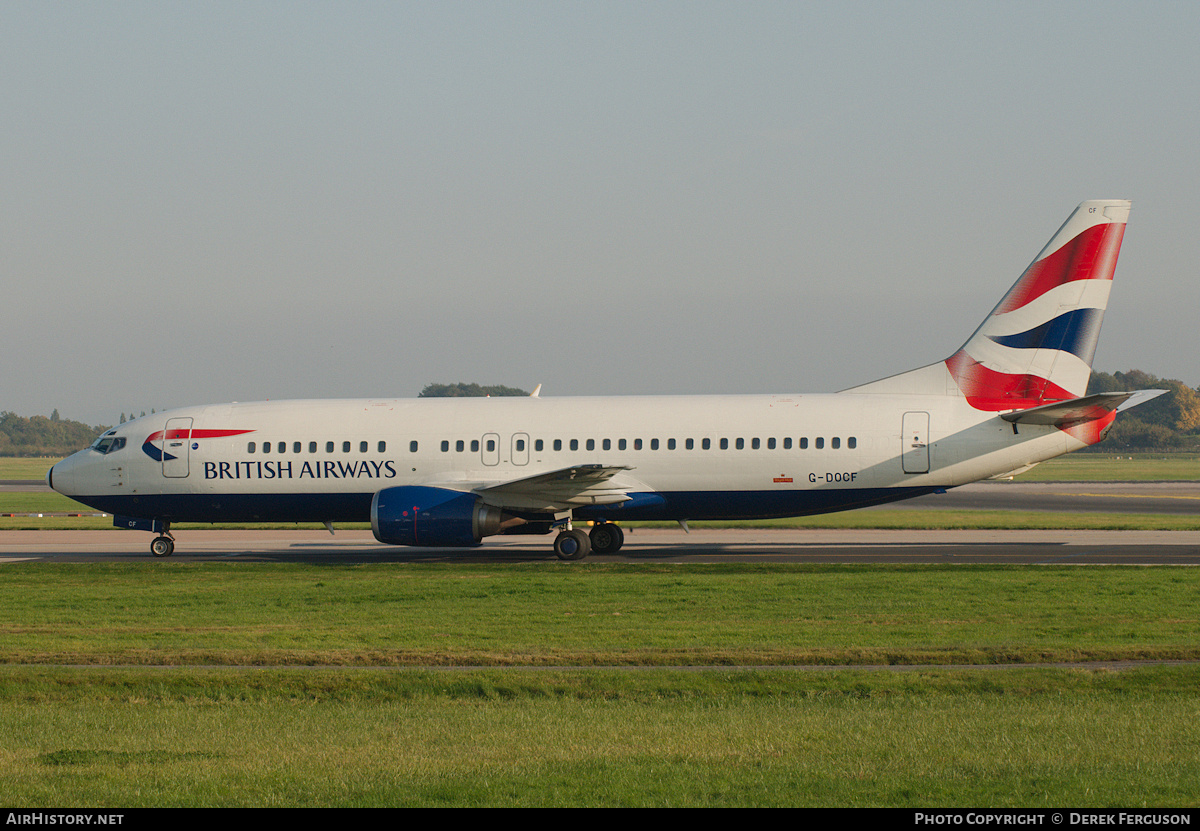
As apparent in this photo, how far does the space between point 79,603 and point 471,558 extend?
11592 mm

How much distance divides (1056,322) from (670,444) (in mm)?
10341

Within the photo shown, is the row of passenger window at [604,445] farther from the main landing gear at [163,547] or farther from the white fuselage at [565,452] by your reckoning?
the main landing gear at [163,547]

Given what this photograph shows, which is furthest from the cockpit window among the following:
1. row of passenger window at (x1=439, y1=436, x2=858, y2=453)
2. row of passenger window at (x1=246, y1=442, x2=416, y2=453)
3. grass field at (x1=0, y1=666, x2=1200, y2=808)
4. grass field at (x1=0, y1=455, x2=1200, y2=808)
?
grass field at (x1=0, y1=666, x2=1200, y2=808)

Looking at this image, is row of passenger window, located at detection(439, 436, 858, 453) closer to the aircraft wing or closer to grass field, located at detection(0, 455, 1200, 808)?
the aircraft wing

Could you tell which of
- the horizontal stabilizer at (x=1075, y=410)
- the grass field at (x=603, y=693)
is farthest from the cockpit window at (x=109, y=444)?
the horizontal stabilizer at (x=1075, y=410)

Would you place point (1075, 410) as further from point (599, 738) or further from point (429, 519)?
point (599, 738)

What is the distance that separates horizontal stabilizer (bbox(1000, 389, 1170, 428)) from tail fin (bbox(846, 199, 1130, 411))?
Answer: 2.49 feet

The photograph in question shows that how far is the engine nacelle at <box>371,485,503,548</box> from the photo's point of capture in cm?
2775

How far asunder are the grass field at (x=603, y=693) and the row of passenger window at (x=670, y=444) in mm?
6248

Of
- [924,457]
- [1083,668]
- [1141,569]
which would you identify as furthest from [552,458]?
[1083,668]

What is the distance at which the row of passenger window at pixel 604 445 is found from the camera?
93.5 feet

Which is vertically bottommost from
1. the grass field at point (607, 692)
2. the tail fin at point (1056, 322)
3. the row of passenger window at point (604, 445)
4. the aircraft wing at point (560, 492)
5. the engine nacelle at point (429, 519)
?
the grass field at point (607, 692)
